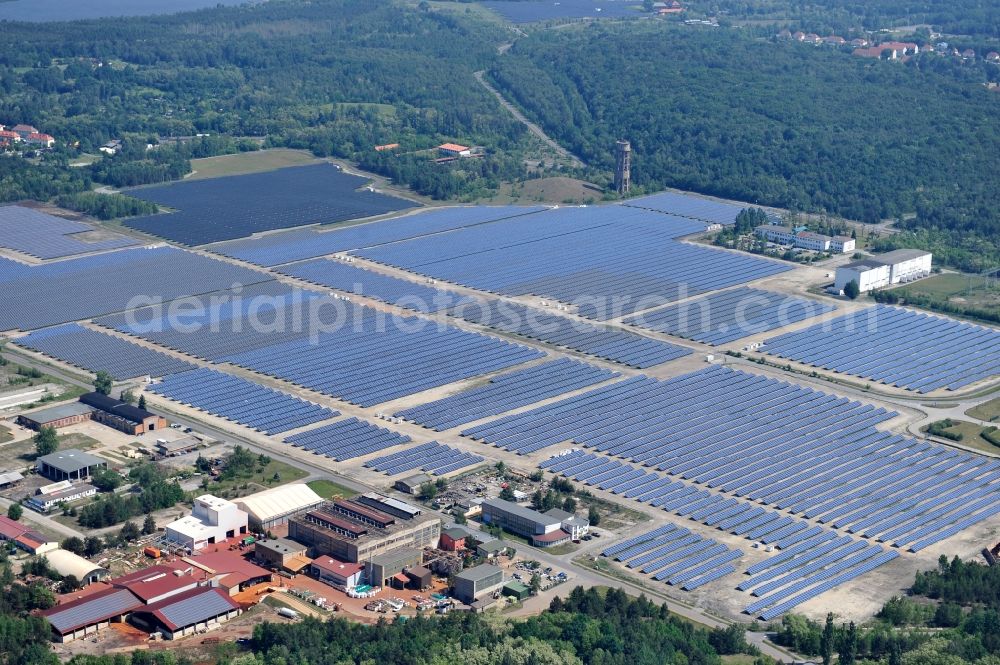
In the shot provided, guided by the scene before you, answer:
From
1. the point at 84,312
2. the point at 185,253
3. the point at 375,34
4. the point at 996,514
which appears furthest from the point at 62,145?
the point at 996,514

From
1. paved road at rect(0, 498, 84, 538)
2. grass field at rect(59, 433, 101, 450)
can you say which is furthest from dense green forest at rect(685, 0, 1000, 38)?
paved road at rect(0, 498, 84, 538)

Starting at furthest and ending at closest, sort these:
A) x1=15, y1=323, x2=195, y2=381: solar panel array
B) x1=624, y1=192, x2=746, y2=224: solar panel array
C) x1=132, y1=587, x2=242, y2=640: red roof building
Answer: x1=624, y1=192, x2=746, y2=224: solar panel array, x1=15, y1=323, x2=195, y2=381: solar panel array, x1=132, y1=587, x2=242, y2=640: red roof building

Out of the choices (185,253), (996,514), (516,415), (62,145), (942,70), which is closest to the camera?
(996,514)

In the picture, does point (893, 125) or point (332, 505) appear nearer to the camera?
point (332, 505)

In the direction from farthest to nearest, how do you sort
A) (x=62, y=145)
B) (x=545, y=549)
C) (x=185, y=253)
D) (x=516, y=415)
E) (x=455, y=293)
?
(x=62, y=145)
(x=185, y=253)
(x=455, y=293)
(x=516, y=415)
(x=545, y=549)

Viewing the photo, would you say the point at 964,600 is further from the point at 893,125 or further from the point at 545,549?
the point at 893,125

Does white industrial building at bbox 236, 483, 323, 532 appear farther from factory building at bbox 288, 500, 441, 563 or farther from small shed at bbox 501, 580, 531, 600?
small shed at bbox 501, 580, 531, 600
